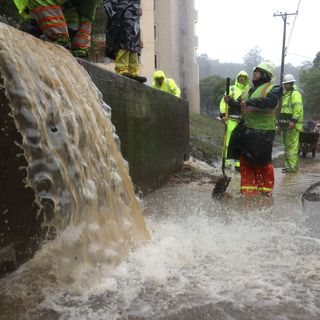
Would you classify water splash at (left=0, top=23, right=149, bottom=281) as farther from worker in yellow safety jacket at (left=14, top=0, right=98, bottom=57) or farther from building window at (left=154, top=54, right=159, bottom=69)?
building window at (left=154, top=54, right=159, bottom=69)

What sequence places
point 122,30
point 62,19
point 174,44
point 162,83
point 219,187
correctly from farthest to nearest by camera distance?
point 174,44 < point 162,83 < point 219,187 < point 122,30 < point 62,19

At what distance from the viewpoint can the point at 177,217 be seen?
4238 mm

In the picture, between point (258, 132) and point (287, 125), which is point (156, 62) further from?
point (258, 132)

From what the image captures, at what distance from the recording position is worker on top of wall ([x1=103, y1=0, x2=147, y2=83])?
193 inches

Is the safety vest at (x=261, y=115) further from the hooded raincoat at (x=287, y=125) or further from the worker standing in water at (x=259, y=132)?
the hooded raincoat at (x=287, y=125)

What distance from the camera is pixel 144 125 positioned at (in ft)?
18.2

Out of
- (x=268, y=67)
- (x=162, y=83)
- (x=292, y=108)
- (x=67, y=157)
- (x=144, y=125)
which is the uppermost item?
(x=268, y=67)

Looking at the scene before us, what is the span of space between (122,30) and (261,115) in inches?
77.8

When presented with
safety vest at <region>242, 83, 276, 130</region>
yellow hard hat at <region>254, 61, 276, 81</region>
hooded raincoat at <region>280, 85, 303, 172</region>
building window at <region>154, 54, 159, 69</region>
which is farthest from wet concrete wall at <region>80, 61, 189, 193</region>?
building window at <region>154, 54, 159, 69</region>

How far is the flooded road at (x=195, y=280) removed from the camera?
2195 mm

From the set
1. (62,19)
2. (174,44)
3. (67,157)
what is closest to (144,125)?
(62,19)

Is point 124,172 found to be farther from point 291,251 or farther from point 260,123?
point 260,123

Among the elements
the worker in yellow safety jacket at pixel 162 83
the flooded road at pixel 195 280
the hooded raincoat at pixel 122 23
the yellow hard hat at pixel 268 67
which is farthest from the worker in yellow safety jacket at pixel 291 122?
the flooded road at pixel 195 280

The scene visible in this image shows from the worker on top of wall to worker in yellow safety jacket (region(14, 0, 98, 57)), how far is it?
2.00 ft
